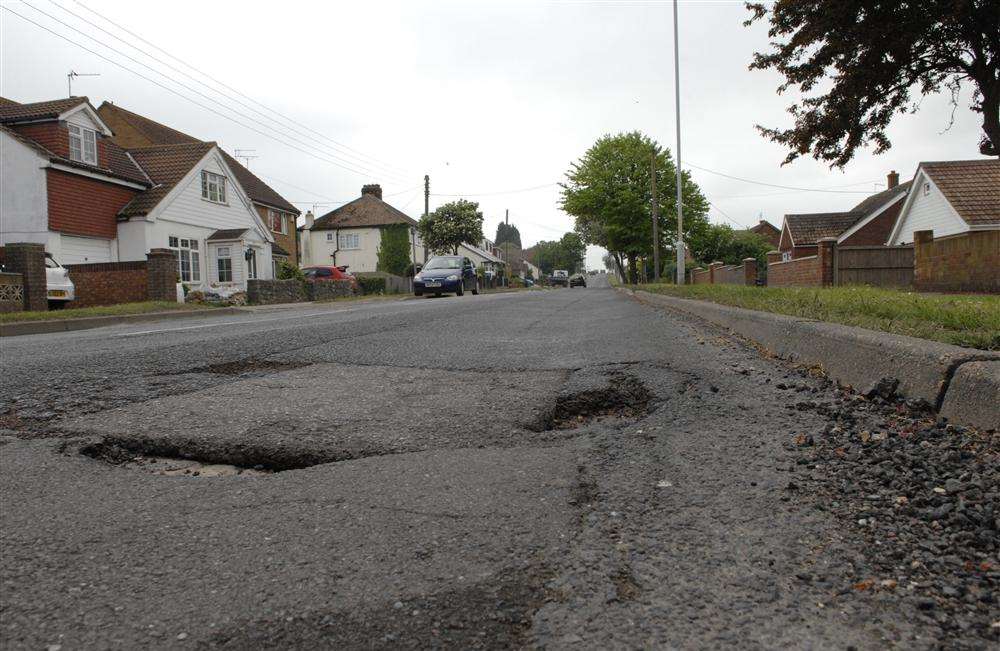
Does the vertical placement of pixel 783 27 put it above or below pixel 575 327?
above

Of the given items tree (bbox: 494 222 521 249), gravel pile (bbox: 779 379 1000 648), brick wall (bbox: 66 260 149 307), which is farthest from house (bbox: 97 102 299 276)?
tree (bbox: 494 222 521 249)

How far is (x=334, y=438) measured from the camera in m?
3.07

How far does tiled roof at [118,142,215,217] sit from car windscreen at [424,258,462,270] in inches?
409

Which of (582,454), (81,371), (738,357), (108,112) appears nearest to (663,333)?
(738,357)

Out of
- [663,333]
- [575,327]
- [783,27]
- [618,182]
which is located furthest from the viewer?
[618,182]

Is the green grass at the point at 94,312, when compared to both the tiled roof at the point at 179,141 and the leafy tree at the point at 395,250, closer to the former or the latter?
the tiled roof at the point at 179,141

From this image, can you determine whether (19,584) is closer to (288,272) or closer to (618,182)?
(288,272)

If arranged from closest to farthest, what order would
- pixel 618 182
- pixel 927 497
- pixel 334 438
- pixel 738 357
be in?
pixel 927 497 < pixel 334 438 < pixel 738 357 < pixel 618 182

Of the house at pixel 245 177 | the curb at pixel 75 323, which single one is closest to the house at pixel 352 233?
the house at pixel 245 177

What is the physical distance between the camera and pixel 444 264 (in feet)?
95.3

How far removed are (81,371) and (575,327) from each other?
5.71m

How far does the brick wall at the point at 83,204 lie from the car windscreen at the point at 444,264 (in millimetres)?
12044

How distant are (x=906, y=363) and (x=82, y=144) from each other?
25643 mm

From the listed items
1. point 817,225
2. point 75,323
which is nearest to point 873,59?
point 75,323
